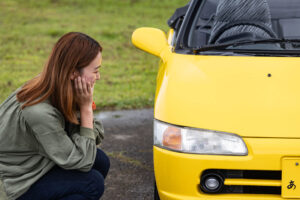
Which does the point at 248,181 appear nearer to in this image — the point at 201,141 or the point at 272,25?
the point at 201,141

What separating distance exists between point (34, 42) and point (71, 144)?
315 inches

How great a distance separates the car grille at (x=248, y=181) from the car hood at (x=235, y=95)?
20cm

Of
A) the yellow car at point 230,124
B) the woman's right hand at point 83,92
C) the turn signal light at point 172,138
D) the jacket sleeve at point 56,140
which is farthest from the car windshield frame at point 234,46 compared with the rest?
the jacket sleeve at point 56,140

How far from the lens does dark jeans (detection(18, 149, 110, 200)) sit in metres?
2.52

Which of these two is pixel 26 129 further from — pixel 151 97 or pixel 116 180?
pixel 151 97

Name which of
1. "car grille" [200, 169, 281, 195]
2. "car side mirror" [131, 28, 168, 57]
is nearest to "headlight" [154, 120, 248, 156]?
"car grille" [200, 169, 281, 195]

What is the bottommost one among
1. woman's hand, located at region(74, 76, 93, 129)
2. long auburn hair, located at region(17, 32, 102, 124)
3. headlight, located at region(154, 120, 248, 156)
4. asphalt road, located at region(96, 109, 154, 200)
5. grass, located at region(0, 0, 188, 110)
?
asphalt road, located at region(96, 109, 154, 200)

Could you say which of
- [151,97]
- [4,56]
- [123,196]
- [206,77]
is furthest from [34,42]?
[206,77]

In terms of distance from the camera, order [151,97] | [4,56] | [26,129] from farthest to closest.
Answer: [4,56] < [151,97] < [26,129]

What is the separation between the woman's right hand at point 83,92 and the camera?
99.6 inches

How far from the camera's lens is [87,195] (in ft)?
8.68

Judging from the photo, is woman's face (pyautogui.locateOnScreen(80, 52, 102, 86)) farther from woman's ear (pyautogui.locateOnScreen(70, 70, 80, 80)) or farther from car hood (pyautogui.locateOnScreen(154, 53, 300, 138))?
car hood (pyautogui.locateOnScreen(154, 53, 300, 138))

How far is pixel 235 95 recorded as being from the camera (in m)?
2.61

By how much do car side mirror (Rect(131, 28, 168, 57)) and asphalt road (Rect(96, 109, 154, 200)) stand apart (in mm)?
1029
